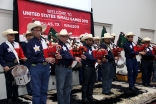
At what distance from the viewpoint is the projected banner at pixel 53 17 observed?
209 inches

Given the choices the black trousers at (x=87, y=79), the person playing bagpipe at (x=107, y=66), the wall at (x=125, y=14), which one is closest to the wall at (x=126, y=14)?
the wall at (x=125, y=14)

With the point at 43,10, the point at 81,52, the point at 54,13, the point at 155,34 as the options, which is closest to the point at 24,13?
the point at 43,10

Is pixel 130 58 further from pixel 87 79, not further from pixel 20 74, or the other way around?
pixel 20 74

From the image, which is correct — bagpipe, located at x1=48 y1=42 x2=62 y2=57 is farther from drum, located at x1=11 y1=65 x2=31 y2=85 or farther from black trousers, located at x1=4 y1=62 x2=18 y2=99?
black trousers, located at x1=4 y1=62 x2=18 y2=99

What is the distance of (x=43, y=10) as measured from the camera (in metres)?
5.83

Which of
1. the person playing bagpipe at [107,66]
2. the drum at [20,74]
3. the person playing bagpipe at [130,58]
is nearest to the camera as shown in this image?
the drum at [20,74]

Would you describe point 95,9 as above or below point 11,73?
above

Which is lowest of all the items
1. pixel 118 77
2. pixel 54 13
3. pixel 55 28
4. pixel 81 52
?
pixel 118 77

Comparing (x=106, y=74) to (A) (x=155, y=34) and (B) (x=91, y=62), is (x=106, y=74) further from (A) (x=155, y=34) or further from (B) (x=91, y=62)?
(A) (x=155, y=34)

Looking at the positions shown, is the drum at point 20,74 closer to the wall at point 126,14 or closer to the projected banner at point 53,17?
the projected banner at point 53,17

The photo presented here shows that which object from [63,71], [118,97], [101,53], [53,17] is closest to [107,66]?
[101,53]

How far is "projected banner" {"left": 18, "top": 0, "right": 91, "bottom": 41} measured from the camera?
209 inches

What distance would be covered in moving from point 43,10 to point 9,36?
66.2 inches

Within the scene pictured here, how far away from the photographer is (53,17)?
6.09m
